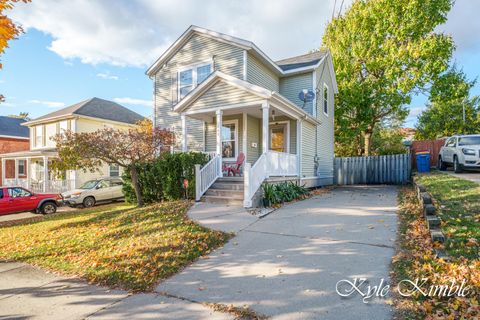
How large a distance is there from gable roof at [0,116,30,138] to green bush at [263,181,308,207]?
30.3m

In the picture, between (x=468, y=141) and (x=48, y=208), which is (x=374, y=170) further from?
(x=48, y=208)

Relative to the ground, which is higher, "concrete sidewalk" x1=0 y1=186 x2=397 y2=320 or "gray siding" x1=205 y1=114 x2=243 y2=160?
"gray siding" x1=205 y1=114 x2=243 y2=160

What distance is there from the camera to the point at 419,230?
5.15m

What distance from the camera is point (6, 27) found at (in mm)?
6562

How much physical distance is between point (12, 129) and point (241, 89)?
30.1m

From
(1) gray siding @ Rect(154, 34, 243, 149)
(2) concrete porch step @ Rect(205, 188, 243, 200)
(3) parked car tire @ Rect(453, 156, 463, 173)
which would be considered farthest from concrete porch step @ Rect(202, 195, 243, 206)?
(3) parked car tire @ Rect(453, 156, 463, 173)

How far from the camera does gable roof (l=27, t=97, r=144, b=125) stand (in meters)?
21.3

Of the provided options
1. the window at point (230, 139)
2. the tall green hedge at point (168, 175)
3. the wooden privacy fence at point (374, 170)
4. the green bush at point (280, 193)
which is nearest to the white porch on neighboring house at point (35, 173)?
the tall green hedge at point (168, 175)

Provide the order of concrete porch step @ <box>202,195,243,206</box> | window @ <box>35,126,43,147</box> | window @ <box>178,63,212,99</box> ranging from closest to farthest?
concrete porch step @ <box>202,195,243,206</box> < window @ <box>178,63,212,99</box> < window @ <box>35,126,43,147</box>

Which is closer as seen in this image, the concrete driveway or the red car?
the concrete driveway

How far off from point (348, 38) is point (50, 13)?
19.5 m

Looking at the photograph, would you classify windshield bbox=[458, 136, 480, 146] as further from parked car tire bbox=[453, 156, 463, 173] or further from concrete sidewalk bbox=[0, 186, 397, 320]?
concrete sidewalk bbox=[0, 186, 397, 320]

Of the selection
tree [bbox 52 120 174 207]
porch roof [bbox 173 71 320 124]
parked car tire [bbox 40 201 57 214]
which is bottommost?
parked car tire [bbox 40 201 57 214]

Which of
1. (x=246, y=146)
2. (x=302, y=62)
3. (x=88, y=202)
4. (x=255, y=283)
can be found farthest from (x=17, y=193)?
(x=302, y=62)
